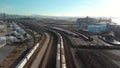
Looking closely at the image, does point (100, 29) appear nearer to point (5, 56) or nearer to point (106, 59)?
point (106, 59)

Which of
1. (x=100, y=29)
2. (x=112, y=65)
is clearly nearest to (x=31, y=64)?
(x=112, y=65)

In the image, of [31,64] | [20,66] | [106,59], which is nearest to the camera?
[20,66]

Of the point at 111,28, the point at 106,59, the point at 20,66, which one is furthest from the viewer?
the point at 111,28

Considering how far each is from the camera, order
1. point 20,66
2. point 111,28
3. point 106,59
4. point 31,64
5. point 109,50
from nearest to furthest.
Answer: point 20,66 < point 31,64 < point 106,59 < point 109,50 < point 111,28

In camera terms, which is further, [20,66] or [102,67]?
[102,67]

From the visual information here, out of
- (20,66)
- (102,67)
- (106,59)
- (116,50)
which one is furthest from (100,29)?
(20,66)

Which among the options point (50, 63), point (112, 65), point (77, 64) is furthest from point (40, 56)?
point (112, 65)

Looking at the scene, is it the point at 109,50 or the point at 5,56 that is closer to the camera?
the point at 5,56

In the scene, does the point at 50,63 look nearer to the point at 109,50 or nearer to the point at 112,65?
the point at 112,65
